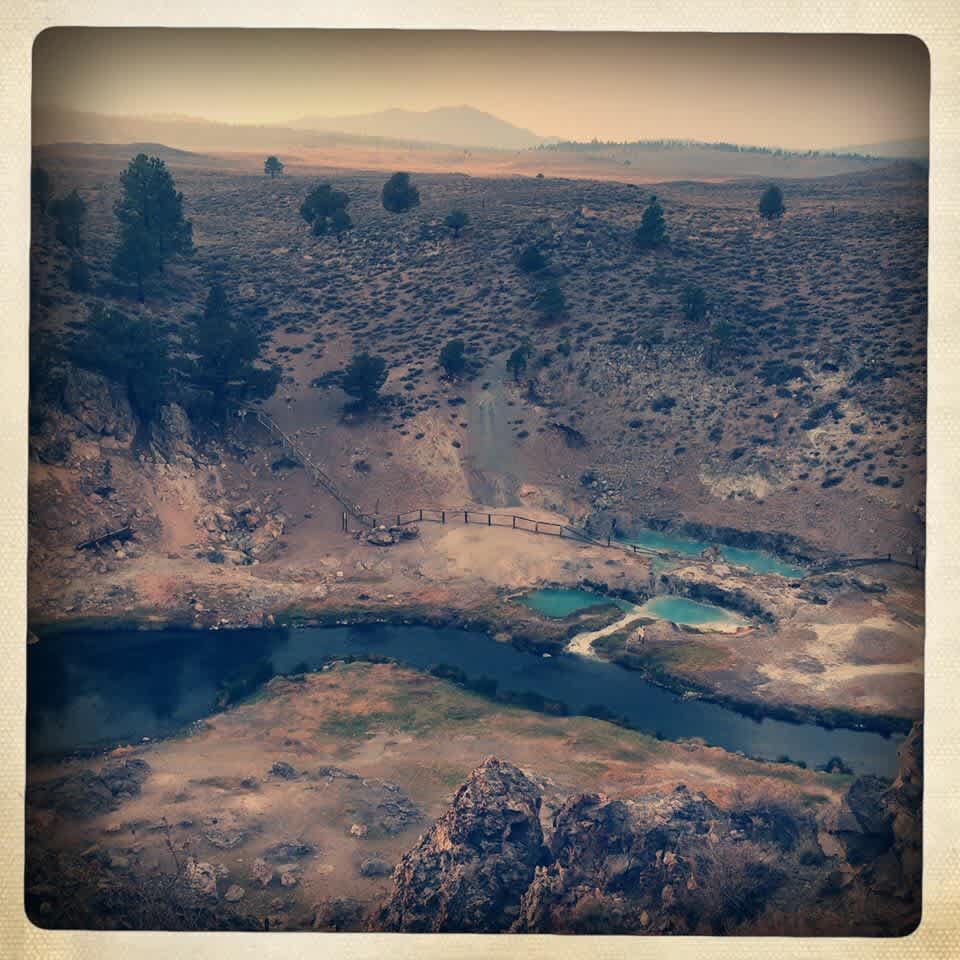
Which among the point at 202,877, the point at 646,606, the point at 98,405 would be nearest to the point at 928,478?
the point at 646,606

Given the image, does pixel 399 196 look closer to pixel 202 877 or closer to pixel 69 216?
pixel 69 216

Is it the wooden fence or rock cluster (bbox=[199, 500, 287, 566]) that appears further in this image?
the wooden fence

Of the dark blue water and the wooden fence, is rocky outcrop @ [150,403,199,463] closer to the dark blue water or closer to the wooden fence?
the wooden fence

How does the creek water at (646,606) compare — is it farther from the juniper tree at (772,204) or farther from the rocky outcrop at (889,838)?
the juniper tree at (772,204)

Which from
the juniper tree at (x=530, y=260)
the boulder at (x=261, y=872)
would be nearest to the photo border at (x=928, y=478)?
the boulder at (x=261, y=872)

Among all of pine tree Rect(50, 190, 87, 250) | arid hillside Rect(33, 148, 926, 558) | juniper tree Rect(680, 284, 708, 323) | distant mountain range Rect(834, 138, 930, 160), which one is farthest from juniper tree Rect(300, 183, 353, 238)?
distant mountain range Rect(834, 138, 930, 160)

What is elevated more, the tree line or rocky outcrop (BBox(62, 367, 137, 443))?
the tree line

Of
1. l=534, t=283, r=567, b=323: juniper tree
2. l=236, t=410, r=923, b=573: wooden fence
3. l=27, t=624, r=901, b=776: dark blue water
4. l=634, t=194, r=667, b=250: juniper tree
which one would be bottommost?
l=27, t=624, r=901, b=776: dark blue water
